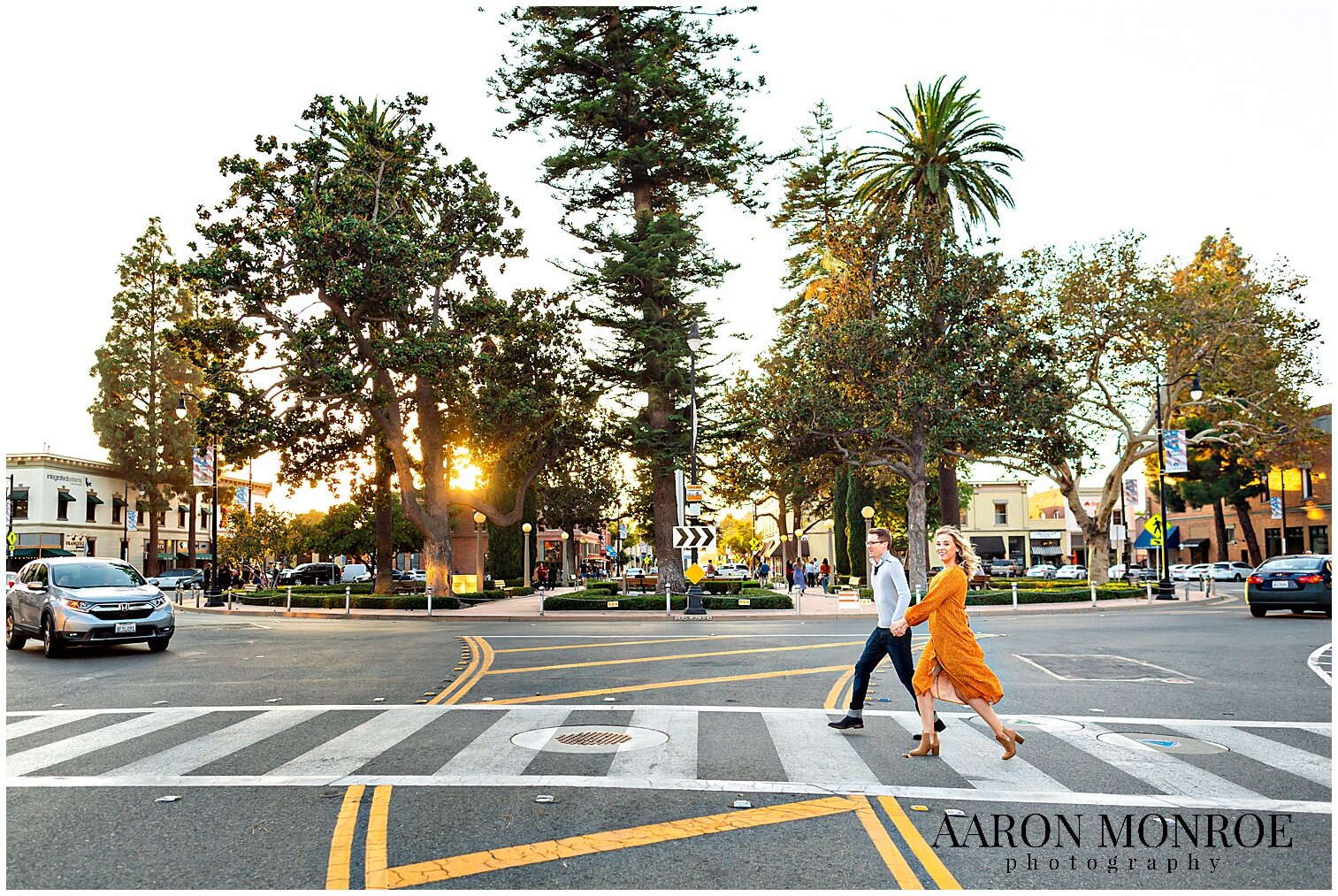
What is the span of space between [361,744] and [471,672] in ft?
18.1

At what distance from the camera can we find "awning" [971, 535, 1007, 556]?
295 feet

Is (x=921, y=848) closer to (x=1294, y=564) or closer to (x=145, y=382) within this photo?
(x=1294, y=564)

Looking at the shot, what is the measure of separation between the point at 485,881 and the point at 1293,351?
130 ft

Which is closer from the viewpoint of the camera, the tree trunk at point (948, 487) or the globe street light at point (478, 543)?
the tree trunk at point (948, 487)

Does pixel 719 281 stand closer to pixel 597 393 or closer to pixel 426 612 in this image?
pixel 597 393

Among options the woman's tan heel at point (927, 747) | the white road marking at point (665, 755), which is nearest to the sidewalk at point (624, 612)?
the white road marking at point (665, 755)

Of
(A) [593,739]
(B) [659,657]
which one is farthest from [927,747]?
(B) [659,657]

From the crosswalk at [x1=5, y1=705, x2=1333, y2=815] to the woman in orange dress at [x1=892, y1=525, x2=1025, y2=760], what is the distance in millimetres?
441

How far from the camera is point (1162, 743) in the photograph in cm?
822

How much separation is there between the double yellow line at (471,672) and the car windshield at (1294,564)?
63.2 ft

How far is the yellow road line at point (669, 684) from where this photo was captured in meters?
11.0

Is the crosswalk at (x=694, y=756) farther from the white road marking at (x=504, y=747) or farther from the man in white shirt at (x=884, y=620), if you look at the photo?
the man in white shirt at (x=884, y=620)

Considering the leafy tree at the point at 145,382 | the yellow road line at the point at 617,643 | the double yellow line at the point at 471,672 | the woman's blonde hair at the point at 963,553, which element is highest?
the leafy tree at the point at 145,382

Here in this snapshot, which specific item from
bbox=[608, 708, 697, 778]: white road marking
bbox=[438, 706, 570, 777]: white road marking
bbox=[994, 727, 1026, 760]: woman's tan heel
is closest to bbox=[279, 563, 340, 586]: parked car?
bbox=[438, 706, 570, 777]: white road marking
